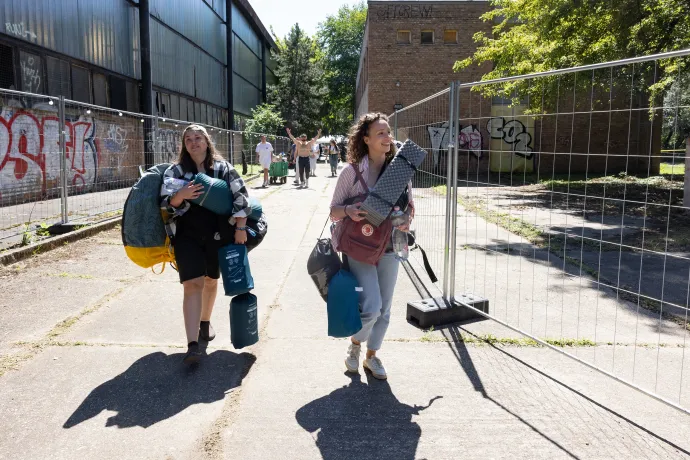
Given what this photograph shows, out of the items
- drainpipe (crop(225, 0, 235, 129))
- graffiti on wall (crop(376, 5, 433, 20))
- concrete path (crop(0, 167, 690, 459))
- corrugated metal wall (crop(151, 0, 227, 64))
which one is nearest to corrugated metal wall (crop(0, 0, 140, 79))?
corrugated metal wall (crop(151, 0, 227, 64))

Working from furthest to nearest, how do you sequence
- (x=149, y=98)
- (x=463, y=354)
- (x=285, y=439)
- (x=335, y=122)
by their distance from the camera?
(x=335, y=122) < (x=149, y=98) < (x=463, y=354) < (x=285, y=439)

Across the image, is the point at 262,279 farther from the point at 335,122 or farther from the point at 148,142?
the point at 335,122

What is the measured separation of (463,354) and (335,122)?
7068cm

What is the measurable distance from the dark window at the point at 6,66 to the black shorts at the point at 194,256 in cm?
1093

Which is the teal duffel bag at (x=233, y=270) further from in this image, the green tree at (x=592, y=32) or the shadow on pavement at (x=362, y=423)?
the green tree at (x=592, y=32)

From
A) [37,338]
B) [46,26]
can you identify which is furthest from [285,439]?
[46,26]

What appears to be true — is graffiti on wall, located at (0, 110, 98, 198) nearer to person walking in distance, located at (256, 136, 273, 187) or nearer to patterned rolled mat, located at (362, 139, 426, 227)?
patterned rolled mat, located at (362, 139, 426, 227)

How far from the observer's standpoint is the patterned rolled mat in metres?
3.75

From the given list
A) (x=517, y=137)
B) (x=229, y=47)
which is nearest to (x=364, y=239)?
(x=517, y=137)

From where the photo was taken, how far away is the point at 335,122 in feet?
241

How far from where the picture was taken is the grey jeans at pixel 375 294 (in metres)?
3.86

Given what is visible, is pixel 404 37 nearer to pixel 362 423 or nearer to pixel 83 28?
pixel 83 28

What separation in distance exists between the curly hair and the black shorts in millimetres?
1207

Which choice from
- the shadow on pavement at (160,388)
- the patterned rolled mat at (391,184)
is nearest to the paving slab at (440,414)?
the shadow on pavement at (160,388)
